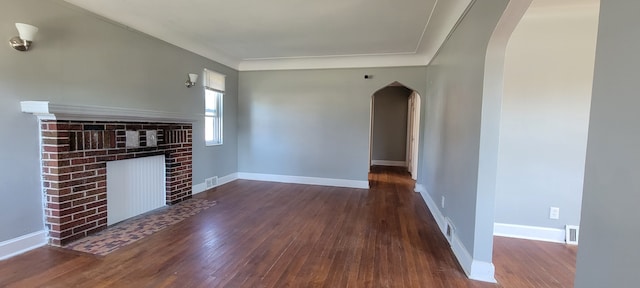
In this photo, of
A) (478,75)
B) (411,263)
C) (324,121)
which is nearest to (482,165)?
(478,75)

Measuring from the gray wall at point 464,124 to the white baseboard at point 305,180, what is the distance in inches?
72.4

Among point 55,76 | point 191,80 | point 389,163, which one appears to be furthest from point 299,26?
point 389,163

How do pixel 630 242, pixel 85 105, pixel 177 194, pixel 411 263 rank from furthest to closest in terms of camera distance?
pixel 177 194 < pixel 85 105 < pixel 411 263 < pixel 630 242

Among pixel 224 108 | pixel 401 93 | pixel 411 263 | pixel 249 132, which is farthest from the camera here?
pixel 401 93

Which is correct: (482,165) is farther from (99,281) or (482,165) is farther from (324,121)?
(324,121)

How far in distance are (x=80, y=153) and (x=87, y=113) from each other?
1.41 feet

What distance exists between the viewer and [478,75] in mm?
2213

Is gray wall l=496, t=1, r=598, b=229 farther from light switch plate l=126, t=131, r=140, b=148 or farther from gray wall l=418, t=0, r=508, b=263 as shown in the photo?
light switch plate l=126, t=131, r=140, b=148

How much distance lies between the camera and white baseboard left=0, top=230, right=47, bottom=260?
2.41 meters

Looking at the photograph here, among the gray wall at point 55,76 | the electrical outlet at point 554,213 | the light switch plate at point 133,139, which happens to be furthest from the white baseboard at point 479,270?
the gray wall at point 55,76

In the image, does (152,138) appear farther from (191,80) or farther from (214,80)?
(214,80)

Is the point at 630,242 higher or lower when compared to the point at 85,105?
lower

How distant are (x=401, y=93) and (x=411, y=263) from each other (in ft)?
21.6

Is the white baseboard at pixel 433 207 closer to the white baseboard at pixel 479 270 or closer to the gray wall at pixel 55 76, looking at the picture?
the white baseboard at pixel 479 270
